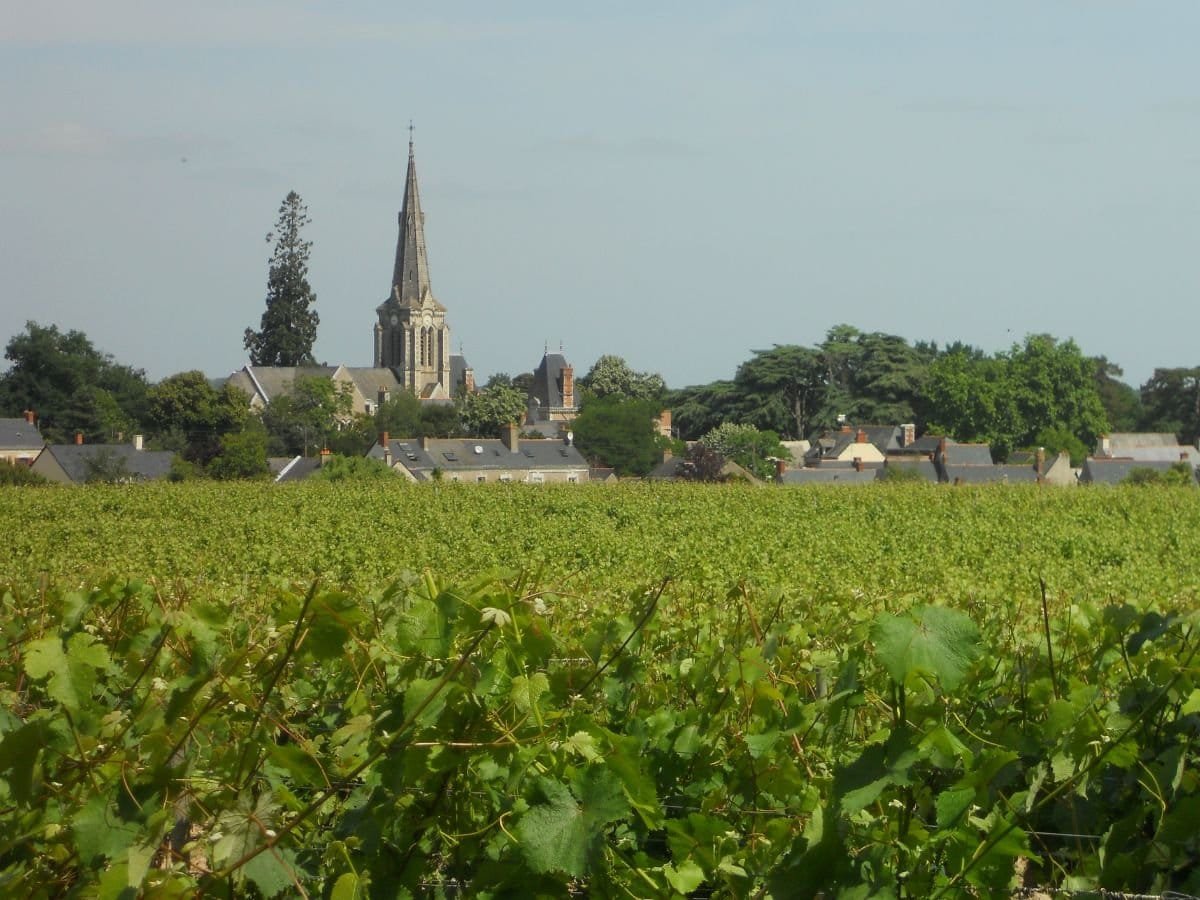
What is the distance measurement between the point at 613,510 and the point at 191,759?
30.7 meters

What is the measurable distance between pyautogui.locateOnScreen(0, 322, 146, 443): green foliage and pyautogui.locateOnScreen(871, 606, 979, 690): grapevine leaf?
3663 inches

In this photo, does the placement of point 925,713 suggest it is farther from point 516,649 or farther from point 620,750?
point 516,649

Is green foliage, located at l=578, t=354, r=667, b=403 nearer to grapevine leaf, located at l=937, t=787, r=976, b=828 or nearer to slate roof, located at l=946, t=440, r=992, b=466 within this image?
slate roof, located at l=946, t=440, r=992, b=466

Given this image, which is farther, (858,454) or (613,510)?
(858,454)

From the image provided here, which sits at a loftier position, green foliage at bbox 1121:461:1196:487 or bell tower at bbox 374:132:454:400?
bell tower at bbox 374:132:454:400

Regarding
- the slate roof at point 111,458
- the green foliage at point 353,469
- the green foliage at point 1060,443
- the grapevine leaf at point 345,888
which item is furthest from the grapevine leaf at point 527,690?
the green foliage at point 1060,443

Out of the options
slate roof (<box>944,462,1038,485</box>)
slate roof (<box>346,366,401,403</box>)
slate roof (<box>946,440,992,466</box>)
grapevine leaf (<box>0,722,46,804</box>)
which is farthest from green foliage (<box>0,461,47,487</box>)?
slate roof (<box>346,366,401,403</box>)

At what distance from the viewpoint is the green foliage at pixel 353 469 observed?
155 ft

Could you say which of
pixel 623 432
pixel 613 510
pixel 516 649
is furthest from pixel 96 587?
pixel 623 432

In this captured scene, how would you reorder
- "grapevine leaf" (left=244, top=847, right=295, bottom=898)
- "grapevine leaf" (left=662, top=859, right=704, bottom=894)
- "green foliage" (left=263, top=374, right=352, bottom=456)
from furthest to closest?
"green foliage" (left=263, top=374, right=352, bottom=456) < "grapevine leaf" (left=662, top=859, right=704, bottom=894) < "grapevine leaf" (left=244, top=847, right=295, bottom=898)

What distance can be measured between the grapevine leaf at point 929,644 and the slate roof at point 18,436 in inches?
2997

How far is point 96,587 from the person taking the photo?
12.5ft

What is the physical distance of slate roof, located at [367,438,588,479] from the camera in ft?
233

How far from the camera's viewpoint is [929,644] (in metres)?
2.23
